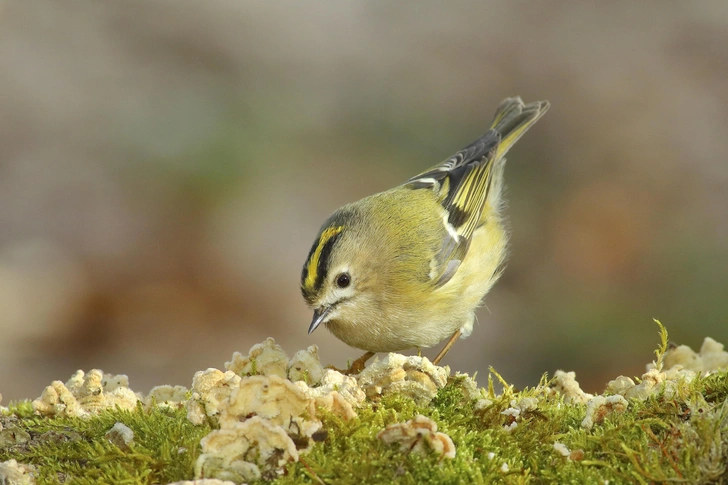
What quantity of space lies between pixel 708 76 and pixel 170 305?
5.67 m

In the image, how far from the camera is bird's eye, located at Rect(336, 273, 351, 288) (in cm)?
278

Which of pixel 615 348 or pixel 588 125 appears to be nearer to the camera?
pixel 615 348

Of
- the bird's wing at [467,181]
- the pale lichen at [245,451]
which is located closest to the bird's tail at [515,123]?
the bird's wing at [467,181]

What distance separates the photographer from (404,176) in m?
6.39

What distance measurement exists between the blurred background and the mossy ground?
338 centimetres

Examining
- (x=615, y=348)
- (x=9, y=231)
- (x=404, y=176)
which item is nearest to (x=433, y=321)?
(x=615, y=348)

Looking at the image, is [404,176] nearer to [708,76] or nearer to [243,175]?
[243,175]

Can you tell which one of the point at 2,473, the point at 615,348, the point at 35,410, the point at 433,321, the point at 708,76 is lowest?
the point at 2,473

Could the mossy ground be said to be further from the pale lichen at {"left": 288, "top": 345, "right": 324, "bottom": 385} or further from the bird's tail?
the bird's tail

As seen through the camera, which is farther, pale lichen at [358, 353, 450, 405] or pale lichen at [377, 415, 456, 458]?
pale lichen at [358, 353, 450, 405]

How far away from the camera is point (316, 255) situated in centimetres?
272

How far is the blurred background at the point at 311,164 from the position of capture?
528 centimetres

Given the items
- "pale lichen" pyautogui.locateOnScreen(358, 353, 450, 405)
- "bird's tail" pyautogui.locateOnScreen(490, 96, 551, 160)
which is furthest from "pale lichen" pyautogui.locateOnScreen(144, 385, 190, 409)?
"bird's tail" pyautogui.locateOnScreen(490, 96, 551, 160)

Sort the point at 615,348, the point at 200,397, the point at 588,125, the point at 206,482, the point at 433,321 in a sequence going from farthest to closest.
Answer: the point at 588,125 → the point at 615,348 → the point at 433,321 → the point at 200,397 → the point at 206,482
